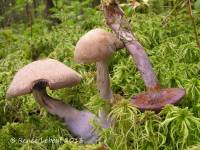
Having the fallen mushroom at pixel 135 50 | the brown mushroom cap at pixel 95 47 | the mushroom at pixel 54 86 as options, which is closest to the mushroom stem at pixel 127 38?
the fallen mushroom at pixel 135 50

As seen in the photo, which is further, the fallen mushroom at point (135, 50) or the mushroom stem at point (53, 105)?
the mushroom stem at point (53, 105)

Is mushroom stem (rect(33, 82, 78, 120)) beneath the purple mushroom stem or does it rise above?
beneath

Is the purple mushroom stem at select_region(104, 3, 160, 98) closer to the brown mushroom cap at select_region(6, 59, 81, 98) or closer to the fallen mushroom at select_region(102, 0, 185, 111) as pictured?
the fallen mushroom at select_region(102, 0, 185, 111)

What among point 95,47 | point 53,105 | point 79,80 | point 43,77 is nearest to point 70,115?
point 53,105

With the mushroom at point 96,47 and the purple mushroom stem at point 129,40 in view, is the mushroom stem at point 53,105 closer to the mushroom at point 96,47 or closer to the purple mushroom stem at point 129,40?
the mushroom at point 96,47

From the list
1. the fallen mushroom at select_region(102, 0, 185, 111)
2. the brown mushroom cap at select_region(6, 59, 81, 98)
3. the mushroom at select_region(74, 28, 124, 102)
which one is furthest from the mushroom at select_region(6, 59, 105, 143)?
the fallen mushroom at select_region(102, 0, 185, 111)

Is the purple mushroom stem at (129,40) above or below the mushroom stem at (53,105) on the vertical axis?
above

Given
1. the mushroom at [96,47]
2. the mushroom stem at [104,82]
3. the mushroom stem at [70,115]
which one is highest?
the mushroom at [96,47]
